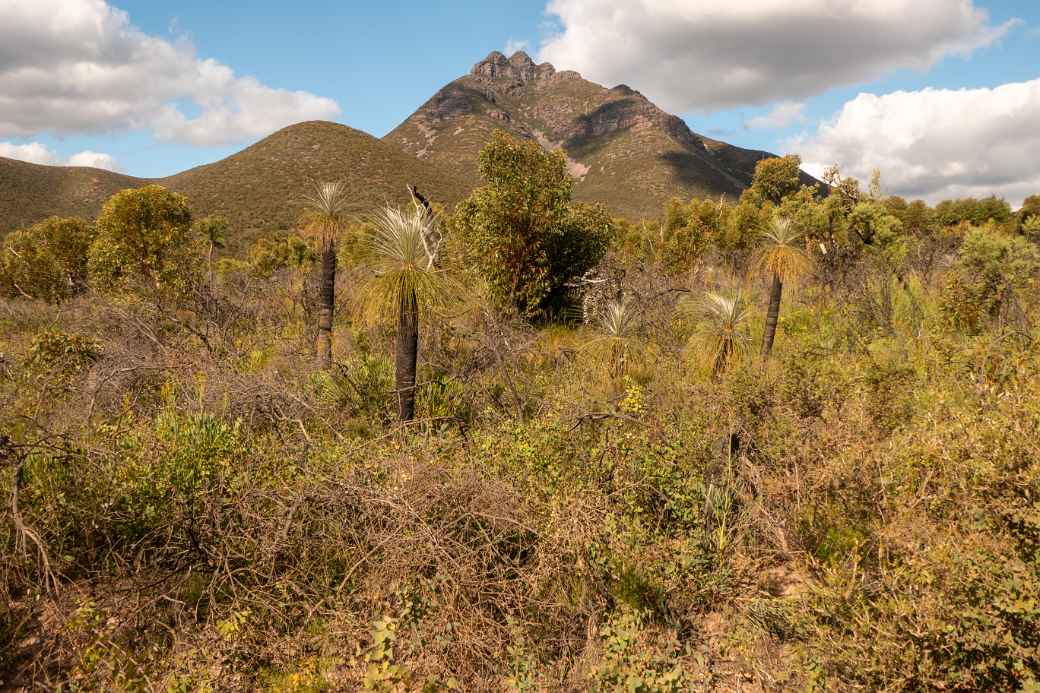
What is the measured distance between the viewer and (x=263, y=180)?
50562mm

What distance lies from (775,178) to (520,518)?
106 ft

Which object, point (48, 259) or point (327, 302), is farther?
point (48, 259)

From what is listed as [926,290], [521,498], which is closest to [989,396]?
[521,498]

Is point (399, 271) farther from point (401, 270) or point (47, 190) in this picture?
point (47, 190)

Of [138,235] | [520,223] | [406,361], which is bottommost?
[406,361]

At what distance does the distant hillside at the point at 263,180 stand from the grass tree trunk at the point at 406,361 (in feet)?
137

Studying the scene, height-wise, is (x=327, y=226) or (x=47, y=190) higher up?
(x=47, y=190)

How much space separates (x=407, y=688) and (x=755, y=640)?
2264 millimetres

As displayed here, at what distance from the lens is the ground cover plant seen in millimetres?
2916

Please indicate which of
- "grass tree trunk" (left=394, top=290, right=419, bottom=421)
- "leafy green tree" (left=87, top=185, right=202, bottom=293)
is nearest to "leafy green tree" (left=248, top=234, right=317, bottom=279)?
"leafy green tree" (left=87, top=185, right=202, bottom=293)

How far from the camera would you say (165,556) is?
12.1ft

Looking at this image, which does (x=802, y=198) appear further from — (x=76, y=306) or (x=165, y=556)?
(x=76, y=306)

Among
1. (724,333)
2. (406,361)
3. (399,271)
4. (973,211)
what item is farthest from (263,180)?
(973,211)

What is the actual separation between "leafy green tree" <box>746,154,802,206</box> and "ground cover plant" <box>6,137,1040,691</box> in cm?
2617
